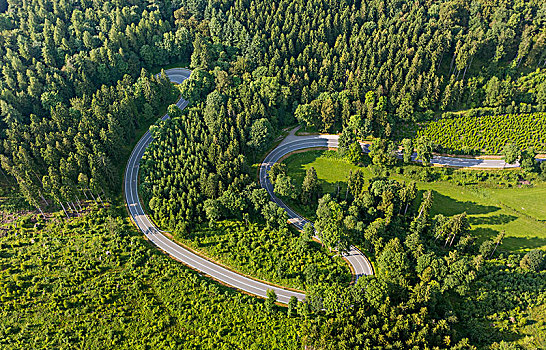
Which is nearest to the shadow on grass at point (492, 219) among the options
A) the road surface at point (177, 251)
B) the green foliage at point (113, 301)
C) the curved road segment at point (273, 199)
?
the curved road segment at point (273, 199)

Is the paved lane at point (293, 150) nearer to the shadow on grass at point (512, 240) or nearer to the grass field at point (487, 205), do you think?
the grass field at point (487, 205)

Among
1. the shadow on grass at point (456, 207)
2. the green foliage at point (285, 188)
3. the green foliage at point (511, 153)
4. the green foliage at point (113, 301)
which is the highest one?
the green foliage at point (511, 153)

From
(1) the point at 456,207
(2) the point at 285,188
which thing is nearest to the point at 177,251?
(2) the point at 285,188

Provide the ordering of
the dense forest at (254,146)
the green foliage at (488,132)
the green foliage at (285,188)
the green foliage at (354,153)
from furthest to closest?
the green foliage at (488,132) → the green foliage at (354,153) → the green foliage at (285,188) → the dense forest at (254,146)

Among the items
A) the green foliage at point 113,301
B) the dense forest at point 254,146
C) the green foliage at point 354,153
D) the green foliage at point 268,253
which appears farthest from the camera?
the green foliage at point 354,153

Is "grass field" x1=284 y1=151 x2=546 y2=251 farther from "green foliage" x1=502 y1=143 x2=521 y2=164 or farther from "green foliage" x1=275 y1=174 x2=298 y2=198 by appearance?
"green foliage" x1=502 y1=143 x2=521 y2=164

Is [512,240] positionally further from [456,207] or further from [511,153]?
[511,153]

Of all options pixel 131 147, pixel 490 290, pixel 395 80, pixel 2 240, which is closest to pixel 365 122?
pixel 395 80
